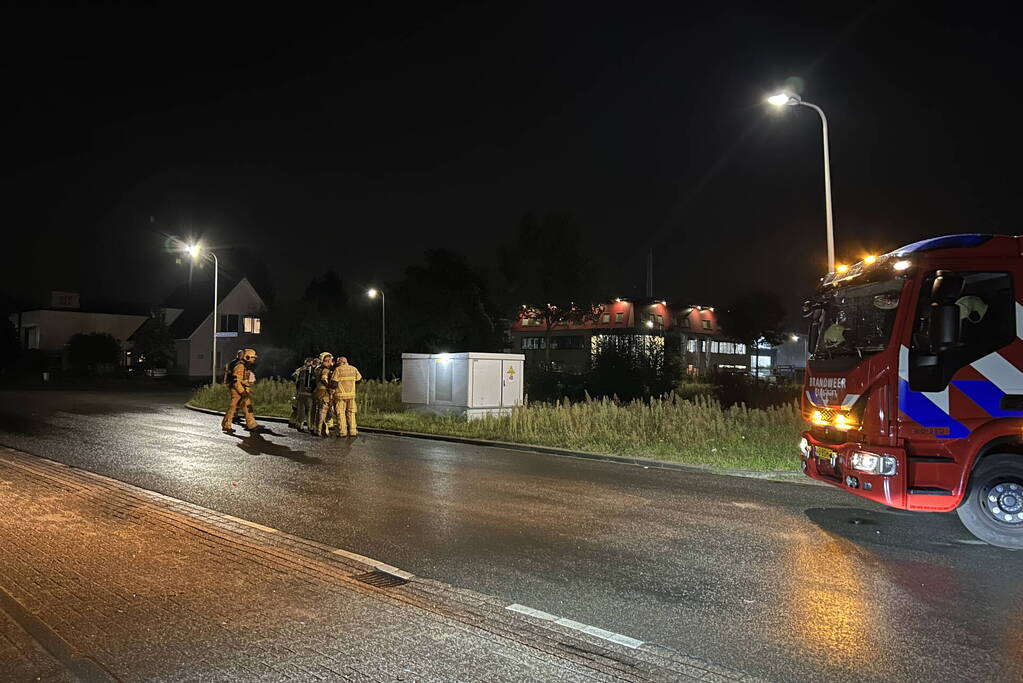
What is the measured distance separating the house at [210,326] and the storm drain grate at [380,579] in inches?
2101

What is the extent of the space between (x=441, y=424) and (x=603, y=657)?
1410cm

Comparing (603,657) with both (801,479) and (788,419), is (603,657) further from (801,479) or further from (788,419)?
(788,419)

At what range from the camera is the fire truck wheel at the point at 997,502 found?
6.39 meters

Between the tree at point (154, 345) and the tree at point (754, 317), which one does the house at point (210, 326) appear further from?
the tree at point (754, 317)

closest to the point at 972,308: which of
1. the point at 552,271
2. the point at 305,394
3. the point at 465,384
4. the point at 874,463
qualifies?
the point at 874,463

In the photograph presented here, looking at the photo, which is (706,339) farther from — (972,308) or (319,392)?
(972,308)

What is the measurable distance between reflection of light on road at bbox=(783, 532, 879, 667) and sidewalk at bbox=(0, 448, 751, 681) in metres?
0.81

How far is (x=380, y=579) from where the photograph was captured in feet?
17.5

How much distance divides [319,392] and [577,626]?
40.3ft

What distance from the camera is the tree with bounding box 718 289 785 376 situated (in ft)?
213

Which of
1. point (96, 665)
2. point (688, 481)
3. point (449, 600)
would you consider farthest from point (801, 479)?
point (96, 665)

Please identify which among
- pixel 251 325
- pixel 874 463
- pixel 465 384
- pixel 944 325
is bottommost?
pixel 874 463

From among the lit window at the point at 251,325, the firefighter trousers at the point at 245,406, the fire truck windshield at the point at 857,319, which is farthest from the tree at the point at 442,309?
the fire truck windshield at the point at 857,319

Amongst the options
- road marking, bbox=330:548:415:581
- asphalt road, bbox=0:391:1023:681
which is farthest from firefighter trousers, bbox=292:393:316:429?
road marking, bbox=330:548:415:581
